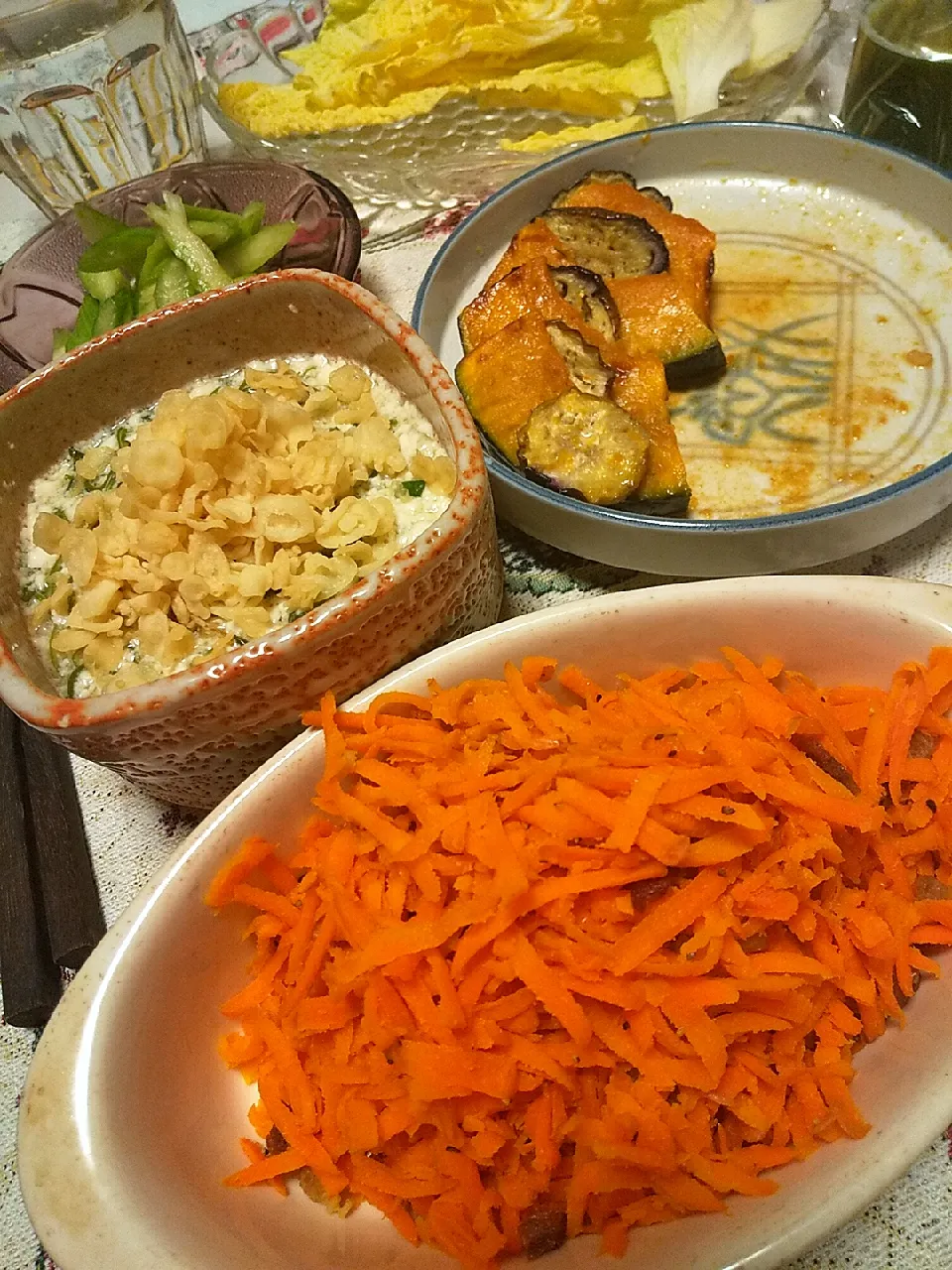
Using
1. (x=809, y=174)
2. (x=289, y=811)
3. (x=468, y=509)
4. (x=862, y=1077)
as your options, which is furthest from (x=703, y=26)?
(x=862, y=1077)

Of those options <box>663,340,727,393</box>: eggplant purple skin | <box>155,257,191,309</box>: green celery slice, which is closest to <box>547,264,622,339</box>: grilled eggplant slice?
<box>663,340,727,393</box>: eggplant purple skin

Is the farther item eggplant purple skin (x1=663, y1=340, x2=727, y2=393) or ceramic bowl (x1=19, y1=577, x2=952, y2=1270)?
eggplant purple skin (x1=663, y1=340, x2=727, y2=393)

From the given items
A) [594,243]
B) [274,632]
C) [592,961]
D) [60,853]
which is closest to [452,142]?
[594,243]

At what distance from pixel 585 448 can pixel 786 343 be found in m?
0.44

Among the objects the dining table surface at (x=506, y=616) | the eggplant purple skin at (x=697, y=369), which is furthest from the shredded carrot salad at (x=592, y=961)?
the eggplant purple skin at (x=697, y=369)

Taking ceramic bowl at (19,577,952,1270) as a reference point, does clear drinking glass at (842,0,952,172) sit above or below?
above

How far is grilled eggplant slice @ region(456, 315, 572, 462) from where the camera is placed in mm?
1320

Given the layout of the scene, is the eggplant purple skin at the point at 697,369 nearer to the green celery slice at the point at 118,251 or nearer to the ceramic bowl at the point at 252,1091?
the ceramic bowl at the point at 252,1091

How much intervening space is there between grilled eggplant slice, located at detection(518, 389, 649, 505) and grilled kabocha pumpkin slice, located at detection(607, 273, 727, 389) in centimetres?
19

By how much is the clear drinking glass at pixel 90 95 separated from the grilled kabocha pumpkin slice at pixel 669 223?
0.84m

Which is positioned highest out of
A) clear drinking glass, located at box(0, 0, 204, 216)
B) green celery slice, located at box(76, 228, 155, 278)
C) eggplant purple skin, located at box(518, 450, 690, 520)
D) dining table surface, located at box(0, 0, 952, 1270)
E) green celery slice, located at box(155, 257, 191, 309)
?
clear drinking glass, located at box(0, 0, 204, 216)

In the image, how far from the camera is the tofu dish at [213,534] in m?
1.04

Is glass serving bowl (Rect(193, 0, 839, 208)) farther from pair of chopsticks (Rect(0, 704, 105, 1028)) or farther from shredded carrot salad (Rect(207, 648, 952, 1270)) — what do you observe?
shredded carrot salad (Rect(207, 648, 952, 1270))

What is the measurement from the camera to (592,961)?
2.53 ft
